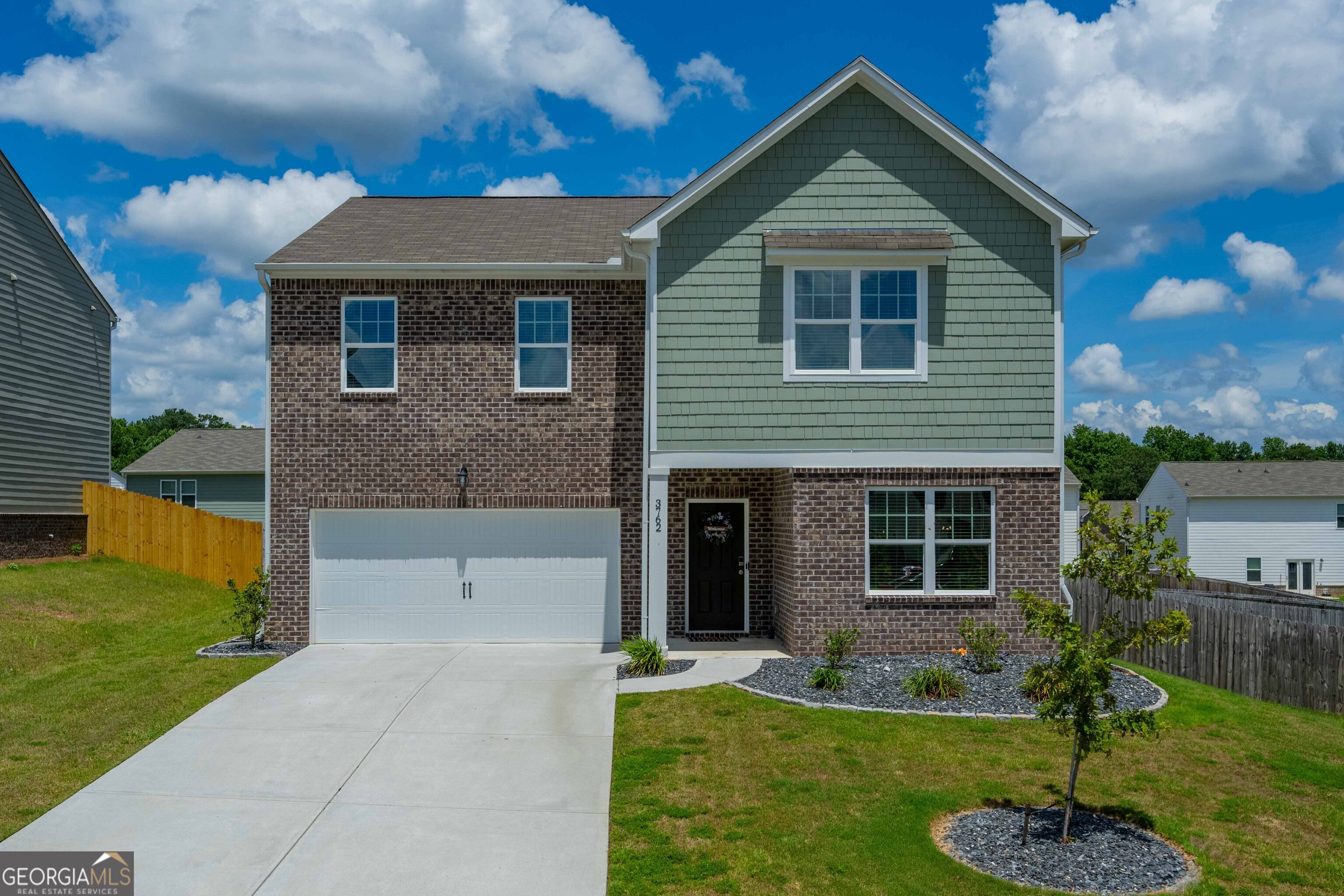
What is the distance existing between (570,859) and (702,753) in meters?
2.35

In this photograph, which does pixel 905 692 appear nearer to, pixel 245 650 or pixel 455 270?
pixel 455 270

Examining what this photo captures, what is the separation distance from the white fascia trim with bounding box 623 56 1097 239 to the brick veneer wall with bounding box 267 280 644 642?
1970 mm

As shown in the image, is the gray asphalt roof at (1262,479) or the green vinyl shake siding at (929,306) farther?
the gray asphalt roof at (1262,479)

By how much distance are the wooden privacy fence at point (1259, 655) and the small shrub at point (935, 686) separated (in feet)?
6.01

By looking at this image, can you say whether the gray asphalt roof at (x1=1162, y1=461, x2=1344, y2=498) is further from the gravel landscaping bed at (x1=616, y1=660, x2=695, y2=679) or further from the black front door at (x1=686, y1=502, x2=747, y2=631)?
the gravel landscaping bed at (x1=616, y1=660, x2=695, y2=679)

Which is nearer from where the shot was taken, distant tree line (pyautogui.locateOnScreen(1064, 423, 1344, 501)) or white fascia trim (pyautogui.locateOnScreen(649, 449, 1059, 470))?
white fascia trim (pyautogui.locateOnScreen(649, 449, 1059, 470))

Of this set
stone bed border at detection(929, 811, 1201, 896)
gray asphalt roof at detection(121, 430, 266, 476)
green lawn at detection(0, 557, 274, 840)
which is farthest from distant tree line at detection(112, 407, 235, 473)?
stone bed border at detection(929, 811, 1201, 896)

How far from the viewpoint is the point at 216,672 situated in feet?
39.8

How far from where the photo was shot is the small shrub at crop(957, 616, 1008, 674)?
11.9 meters

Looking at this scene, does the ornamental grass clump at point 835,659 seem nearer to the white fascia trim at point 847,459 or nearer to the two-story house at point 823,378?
the two-story house at point 823,378

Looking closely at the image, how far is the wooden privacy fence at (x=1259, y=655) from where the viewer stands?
1154 cm

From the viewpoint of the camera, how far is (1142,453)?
84.2m

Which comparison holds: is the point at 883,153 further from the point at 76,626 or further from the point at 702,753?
the point at 76,626

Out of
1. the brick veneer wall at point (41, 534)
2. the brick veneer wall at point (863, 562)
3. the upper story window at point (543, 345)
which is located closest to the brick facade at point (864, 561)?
the brick veneer wall at point (863, 562)
